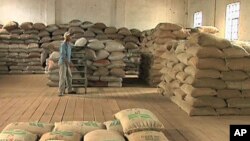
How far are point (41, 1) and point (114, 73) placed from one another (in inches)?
281

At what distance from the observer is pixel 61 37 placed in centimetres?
1548

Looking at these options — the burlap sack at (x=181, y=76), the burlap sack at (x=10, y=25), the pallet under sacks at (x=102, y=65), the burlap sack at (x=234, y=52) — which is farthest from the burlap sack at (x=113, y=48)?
the burlap sack at (x=10, y=25)

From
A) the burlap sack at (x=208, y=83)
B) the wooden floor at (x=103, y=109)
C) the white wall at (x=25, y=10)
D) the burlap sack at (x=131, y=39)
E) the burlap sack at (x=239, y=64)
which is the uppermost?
the white wall at (x=25, y=10)

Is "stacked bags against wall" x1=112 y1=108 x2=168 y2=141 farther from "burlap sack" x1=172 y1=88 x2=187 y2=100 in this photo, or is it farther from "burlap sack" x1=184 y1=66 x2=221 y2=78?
"burlap sack" x1=172 y1=88 x2=187 y2=100

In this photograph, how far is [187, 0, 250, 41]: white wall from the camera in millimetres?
10680

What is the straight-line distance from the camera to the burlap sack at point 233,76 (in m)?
6.79

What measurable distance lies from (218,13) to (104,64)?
4.73m

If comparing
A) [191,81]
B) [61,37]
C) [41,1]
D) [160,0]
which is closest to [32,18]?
[41,1]

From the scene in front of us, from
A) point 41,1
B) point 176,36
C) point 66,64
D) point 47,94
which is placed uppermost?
point 41,1

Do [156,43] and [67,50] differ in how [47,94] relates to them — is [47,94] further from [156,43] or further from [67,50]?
[156,43]

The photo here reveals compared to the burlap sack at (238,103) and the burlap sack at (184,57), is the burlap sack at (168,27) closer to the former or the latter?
the burlap sack at (184,57)

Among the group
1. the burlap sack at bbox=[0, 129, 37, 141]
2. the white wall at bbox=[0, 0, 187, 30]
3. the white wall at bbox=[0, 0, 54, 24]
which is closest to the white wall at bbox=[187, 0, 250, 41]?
the white wall at bbox=[0, 0, 187, 30]

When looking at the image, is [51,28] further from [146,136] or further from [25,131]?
[146,136]

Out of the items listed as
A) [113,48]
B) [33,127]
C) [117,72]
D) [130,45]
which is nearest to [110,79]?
[117,72]
